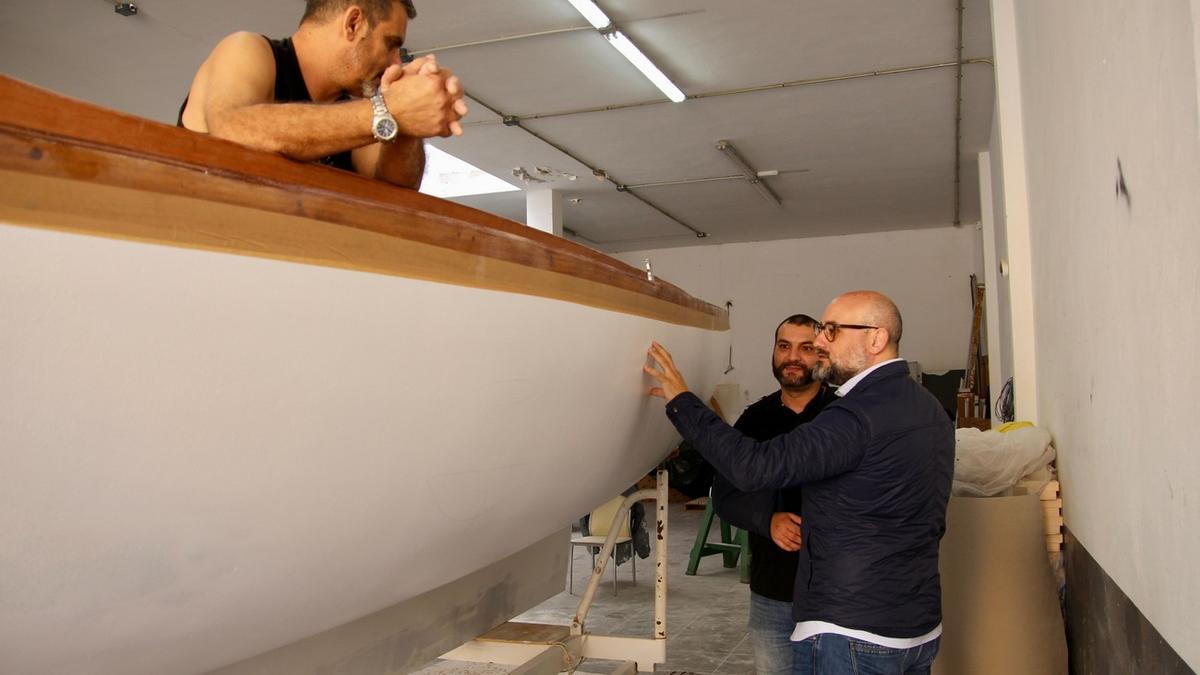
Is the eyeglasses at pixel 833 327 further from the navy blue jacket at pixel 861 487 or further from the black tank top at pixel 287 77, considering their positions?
the black tank top at pixel 287 77

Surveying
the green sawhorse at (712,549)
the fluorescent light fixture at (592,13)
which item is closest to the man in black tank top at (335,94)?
the fluorescent light fixture at (592,13)

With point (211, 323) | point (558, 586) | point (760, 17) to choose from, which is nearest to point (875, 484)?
point (558, 586)

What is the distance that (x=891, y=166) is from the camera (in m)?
8.21

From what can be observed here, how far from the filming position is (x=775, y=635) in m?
2.34

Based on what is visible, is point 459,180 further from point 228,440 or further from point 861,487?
point 228,440

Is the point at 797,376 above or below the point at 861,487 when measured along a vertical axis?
above

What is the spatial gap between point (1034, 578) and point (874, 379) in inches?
37.7

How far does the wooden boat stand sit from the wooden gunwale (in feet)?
4.21

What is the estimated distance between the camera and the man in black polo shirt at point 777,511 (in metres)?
2.25

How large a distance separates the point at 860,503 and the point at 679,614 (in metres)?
3.22

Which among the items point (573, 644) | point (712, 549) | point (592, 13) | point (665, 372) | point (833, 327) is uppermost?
point (592, 13)

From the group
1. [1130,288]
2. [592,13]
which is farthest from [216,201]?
[592,13]

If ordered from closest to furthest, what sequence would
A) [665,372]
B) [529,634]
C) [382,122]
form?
[382,122] → [665,372] → [529,634]

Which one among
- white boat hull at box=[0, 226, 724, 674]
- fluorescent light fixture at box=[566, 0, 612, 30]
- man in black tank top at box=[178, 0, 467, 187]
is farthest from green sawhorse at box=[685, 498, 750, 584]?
man in black tank top at box=[178, 0, 467, 187]
